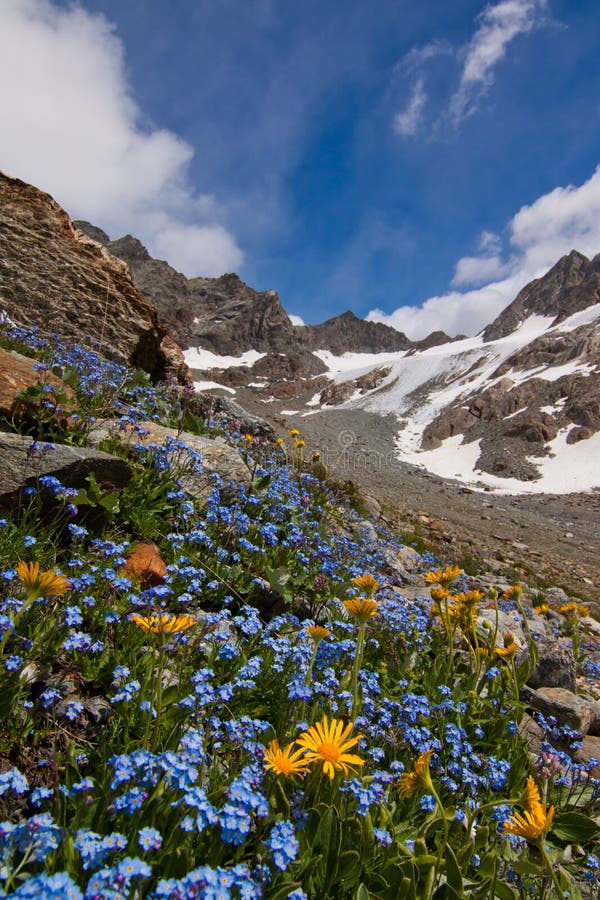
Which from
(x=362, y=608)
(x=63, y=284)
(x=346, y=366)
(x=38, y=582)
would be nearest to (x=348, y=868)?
(x=362, y=608)

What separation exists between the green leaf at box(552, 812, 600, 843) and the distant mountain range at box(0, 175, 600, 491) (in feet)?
29.9

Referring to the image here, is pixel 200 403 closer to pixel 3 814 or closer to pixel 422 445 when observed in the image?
pixel 3 814

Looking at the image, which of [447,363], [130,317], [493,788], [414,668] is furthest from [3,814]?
[447,363]

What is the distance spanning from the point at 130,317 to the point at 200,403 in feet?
7.94

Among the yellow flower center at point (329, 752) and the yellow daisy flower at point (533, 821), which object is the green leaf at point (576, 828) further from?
the yellow flower center at point (329, 752)

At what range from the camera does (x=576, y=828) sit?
2.48m

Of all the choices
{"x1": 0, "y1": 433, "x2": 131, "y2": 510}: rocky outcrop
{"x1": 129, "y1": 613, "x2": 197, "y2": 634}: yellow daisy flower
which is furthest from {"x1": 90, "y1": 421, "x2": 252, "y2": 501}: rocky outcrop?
{"x1": 129, "y1": 613, "x2": 197, "y2": 634}: yellow daisy flower

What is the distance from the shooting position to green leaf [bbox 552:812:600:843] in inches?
95.9

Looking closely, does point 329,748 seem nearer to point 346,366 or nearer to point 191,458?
point 191,458

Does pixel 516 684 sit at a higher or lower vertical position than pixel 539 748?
higher

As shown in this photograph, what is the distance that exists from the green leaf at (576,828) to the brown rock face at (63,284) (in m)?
9.40

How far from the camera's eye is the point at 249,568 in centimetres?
452

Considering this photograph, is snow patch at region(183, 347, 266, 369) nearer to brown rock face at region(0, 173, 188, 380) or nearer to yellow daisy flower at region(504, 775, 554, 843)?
brown rock face at region(0, 173, 188, 380)

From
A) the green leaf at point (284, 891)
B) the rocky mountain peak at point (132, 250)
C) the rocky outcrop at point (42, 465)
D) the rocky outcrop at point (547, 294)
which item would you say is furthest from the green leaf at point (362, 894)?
the rocky mountain peak at point (132, 250)
